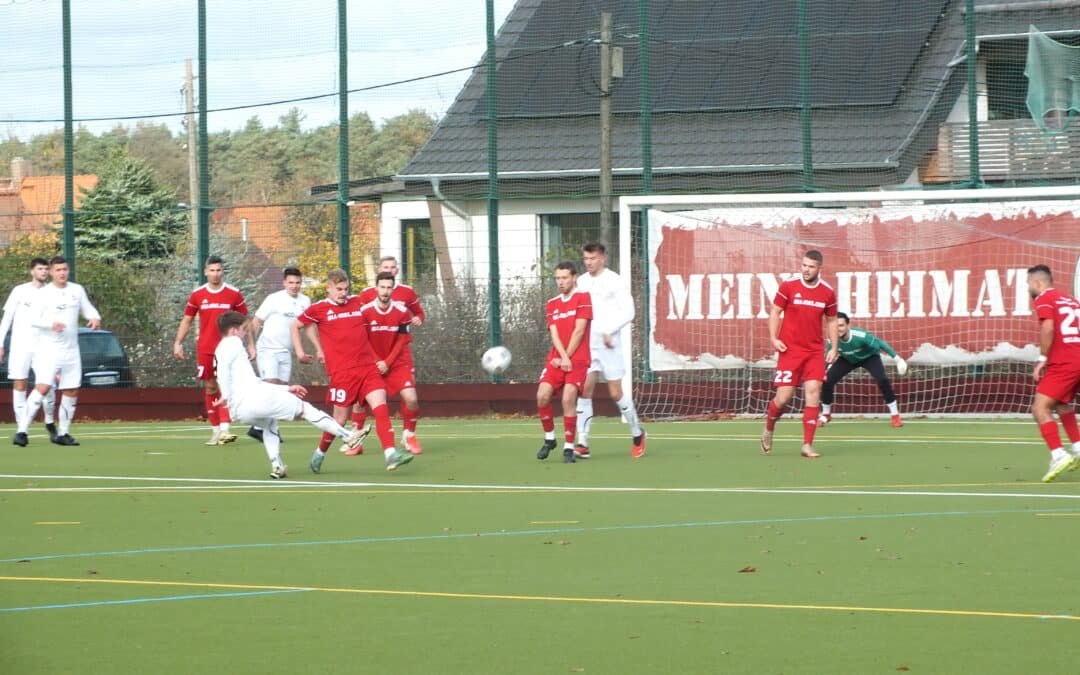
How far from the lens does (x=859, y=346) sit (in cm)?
1878

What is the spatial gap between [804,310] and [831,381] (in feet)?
13.7

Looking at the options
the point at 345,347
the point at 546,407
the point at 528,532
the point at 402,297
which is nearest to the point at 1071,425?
the point at 546,407

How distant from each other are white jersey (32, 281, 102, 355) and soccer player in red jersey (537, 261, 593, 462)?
6.07m

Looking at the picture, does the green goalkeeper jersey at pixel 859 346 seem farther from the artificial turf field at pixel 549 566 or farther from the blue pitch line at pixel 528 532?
the blue pitch line at pixel 528 532

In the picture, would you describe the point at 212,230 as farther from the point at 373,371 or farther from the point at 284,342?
the point at 373,371

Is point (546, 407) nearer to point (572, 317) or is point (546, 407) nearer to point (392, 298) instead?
point (572, 317)

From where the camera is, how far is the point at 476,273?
22391 mm

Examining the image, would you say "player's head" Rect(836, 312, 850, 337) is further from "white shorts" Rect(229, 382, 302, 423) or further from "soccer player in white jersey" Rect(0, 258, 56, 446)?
"soccer player in white jersey" Rect(0, 258, 56, 446)

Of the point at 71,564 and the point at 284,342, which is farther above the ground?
the point at 284,342

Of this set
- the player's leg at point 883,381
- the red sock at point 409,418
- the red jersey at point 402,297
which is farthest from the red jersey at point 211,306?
the player's leg at point 883,381

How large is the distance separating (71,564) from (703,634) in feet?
13.6

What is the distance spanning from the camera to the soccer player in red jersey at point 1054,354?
1248 centimetres

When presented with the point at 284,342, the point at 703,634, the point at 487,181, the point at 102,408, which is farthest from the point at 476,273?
the point at 703,634

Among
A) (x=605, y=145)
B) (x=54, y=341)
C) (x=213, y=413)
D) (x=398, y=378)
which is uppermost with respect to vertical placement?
(x=605, y=145)
